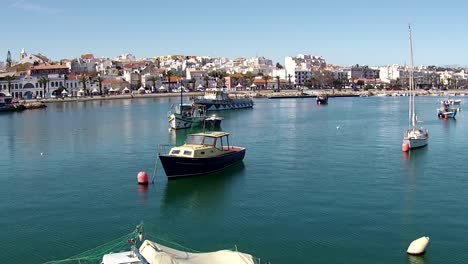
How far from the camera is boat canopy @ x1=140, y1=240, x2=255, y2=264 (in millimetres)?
13414

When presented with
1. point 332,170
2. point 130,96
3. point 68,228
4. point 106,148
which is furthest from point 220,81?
point 68,228

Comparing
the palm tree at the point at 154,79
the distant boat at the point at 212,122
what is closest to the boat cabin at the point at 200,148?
the distant boat at the point at 212,122

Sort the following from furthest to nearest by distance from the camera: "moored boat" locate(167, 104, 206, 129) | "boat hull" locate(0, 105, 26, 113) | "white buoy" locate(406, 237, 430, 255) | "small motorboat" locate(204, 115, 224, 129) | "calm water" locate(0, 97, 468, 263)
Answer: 1. "boat hull" locate(0, 105, 26, 113)
2. "small motorboat" locate(204, 115, 224, 129)
3. "moored boat" locate(167, 104, 206, 129)
4. "calm water" locate(0, 97, 468, 263)
5. "white buoy" locate(406, 237, 430, 255)

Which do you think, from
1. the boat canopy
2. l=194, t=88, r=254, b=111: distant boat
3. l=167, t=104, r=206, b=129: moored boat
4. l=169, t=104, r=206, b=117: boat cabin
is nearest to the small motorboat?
l=167, t=104, r=206, b=129: moored boat

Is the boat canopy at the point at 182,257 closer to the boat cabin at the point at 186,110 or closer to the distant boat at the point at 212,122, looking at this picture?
the distant boat at the point at 212,122

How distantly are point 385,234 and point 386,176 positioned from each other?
1108cm

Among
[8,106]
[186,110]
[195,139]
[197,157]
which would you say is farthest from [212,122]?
[8,106]

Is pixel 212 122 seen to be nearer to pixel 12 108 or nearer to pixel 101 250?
pixel 101 250

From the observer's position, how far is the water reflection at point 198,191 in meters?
24.8

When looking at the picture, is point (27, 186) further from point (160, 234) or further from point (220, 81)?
point (220, 81)

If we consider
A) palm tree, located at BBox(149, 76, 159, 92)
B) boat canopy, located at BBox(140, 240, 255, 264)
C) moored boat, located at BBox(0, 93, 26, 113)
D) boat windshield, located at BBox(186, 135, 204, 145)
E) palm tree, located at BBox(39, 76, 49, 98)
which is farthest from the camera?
palm tree, located at BBox(149, 76, 159, 92)

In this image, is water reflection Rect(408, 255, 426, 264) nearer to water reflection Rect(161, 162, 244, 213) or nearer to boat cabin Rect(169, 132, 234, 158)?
water reflection Rect(161, 162, 244, 213)

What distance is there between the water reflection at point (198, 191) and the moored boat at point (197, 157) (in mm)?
407

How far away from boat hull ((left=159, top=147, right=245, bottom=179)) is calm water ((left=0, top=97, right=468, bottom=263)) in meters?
0.59
